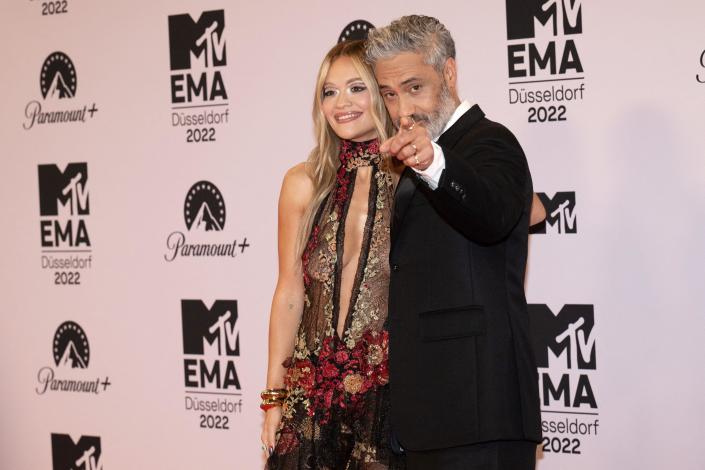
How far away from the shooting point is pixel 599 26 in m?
3.25

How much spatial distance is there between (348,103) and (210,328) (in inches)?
64.4

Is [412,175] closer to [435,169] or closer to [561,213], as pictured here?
[435,169]

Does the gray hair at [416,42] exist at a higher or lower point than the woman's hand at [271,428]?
higher

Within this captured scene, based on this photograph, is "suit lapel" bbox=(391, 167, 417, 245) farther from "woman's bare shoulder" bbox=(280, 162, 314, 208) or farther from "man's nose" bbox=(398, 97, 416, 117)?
"woman's bare shoulder" bbox=(280, 162, 314, 208)

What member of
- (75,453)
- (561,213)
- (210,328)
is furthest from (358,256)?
(75,453)

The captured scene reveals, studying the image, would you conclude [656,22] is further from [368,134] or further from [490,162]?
[490,162]

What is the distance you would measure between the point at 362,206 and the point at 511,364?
0.90 metres

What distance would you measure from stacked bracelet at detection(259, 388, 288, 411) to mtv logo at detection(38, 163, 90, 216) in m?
1.85

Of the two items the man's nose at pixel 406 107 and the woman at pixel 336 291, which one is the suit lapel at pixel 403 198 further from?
the woman at pixel 336 291

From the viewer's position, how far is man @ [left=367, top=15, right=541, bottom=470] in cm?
206

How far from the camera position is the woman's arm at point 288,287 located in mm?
2895

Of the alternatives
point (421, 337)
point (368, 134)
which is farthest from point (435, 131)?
point (368, 134)

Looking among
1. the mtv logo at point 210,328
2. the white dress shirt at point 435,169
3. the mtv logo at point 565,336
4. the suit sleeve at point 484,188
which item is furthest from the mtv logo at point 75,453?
the white dress shirt at point 435,169

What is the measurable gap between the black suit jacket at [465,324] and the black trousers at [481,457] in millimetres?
33
